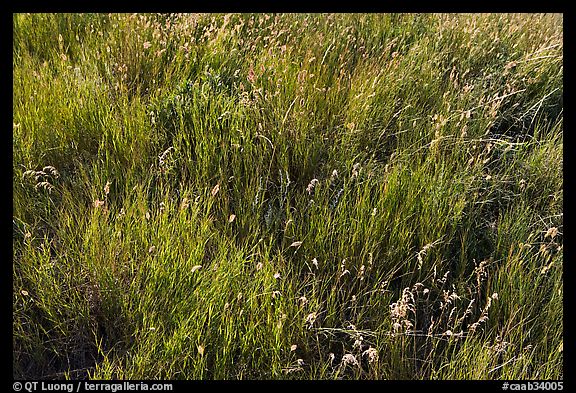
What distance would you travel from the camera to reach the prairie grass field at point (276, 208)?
2.00 metres

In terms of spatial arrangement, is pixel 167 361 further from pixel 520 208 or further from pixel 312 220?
pixel 520 208

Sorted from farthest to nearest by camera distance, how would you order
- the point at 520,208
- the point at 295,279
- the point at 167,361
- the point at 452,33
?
the point at 452,33 → the point at 520,208 → the point at 295,279 → the point at 167,361

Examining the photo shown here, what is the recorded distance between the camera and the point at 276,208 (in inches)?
99.0

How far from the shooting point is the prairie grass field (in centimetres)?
200

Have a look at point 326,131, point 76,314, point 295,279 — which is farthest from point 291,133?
point 76,314

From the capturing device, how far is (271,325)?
1971mm
